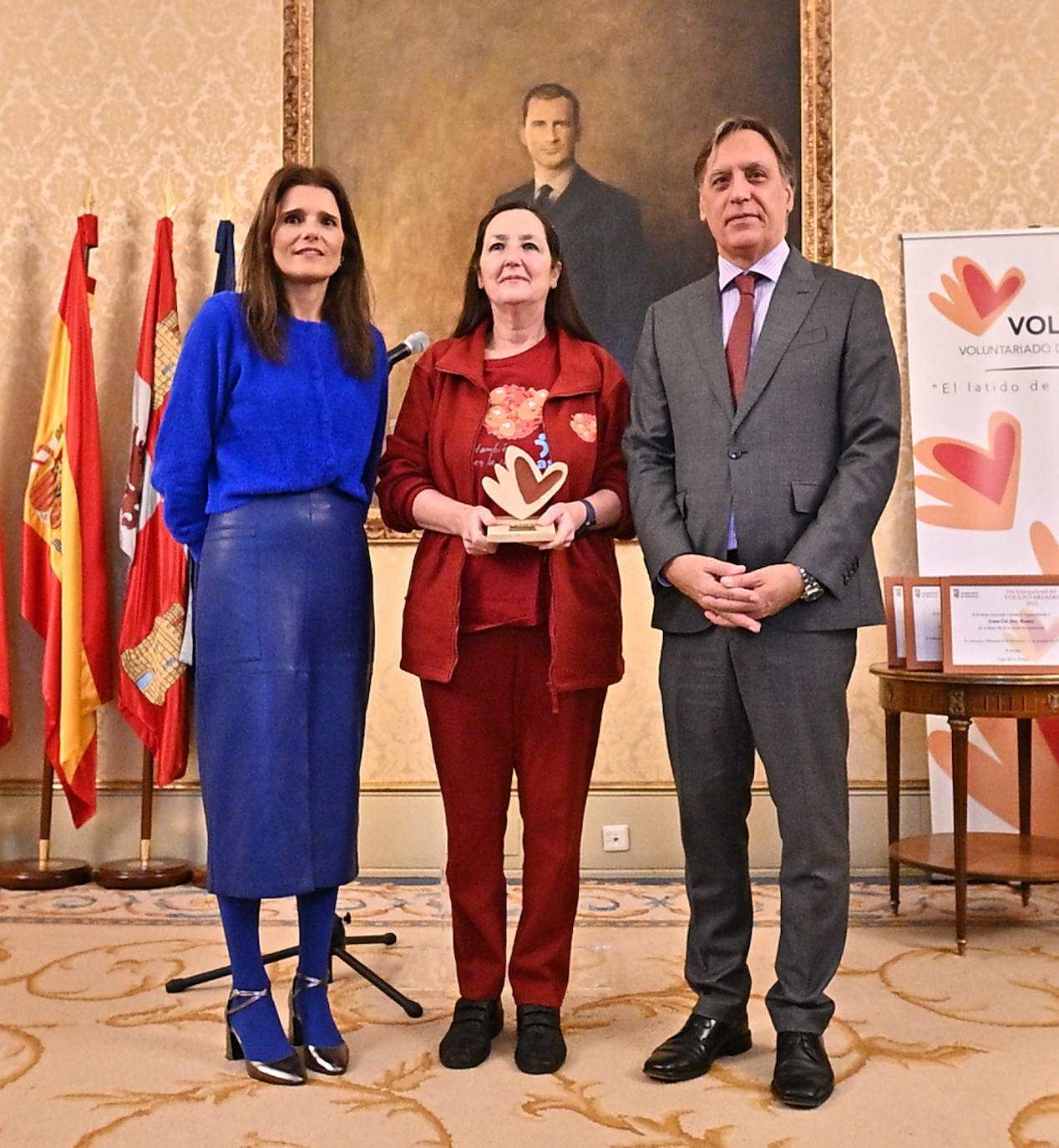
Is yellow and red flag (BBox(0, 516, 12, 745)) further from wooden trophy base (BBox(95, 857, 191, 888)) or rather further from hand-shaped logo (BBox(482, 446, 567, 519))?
hand-shaped logo (BBox(482, 446, 567, 519))

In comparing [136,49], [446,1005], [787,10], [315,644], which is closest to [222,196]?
[136,49]

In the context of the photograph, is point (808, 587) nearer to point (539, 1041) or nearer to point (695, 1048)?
point (695, 1048)

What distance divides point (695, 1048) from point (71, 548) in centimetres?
279

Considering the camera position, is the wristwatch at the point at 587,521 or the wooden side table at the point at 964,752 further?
the wooden side table at the point at 964,752

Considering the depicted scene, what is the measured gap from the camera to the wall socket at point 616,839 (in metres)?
4.16

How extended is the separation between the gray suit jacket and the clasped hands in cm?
4

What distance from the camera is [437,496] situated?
7.78ft

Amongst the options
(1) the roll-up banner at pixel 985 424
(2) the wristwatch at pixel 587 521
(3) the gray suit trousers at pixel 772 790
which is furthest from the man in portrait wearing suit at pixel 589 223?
(3) the gray suit trousers at pixel 772 790

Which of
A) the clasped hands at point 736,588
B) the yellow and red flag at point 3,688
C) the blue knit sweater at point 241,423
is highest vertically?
the blue knit sweater at point 241,423

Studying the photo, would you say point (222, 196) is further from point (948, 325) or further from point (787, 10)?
point (948, 325)

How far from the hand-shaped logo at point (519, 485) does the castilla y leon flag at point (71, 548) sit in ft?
7.60

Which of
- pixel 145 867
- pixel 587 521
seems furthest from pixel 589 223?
pixel 145 867

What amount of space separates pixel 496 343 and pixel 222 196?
2.11 meters

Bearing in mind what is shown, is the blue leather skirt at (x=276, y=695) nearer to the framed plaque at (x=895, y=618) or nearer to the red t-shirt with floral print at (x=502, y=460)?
the red t-shirt with floral print at (x=502, y=460)
